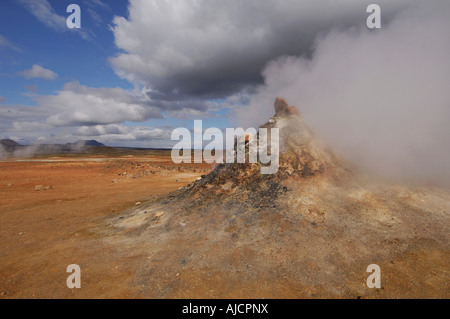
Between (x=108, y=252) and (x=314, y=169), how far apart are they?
7.04 metres

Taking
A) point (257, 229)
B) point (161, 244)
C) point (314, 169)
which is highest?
point (314, 169)

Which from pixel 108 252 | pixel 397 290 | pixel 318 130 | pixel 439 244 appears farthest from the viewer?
pixel 318 130

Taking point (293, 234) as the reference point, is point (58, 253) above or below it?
below

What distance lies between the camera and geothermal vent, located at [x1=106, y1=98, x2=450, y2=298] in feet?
15.4

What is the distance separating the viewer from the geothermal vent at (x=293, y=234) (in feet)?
15.4

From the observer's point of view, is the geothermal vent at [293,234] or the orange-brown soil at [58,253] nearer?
the geothermal vent at [293,234]

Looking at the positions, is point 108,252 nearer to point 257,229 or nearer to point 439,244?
point 257,229

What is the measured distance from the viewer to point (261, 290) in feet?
14.9

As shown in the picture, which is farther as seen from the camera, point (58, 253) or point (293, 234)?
point (58, 253)

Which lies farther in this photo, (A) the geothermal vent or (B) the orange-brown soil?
(B) the orange-brown soil

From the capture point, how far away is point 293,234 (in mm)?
6098

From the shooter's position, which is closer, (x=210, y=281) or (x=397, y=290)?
(x=397, y=290)

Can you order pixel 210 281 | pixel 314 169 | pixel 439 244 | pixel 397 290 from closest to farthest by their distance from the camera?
1. pixel 397 290
2. pixel 210 281
3. pixel 439 244
4. pixel 314 169
